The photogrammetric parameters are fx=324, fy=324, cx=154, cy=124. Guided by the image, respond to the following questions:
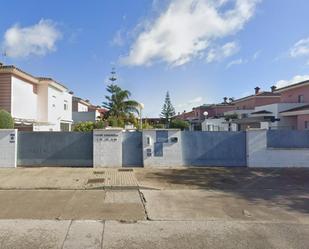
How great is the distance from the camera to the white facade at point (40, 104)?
21.6 meters

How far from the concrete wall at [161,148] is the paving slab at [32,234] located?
25.0ft

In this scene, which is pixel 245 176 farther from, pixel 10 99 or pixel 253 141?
pixel 10 99

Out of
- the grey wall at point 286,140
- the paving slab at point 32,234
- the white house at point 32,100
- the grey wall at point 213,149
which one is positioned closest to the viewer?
the paving slab at point 32,234

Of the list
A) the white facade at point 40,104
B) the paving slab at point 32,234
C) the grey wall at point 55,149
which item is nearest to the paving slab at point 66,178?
the grey wall at point 55,149

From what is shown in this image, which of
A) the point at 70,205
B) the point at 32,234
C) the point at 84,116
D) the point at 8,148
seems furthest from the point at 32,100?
the point at 32,234

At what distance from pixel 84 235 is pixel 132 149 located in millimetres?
8343

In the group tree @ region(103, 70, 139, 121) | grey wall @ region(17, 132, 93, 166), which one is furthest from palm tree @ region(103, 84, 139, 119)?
grey wall @ region(17, 132, 93, 166)

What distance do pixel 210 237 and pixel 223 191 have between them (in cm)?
411

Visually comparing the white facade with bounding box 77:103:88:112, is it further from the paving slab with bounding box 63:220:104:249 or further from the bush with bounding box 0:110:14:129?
the paving slab with bounding box 63:220:104:249

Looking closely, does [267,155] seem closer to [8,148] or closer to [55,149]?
[55,149]

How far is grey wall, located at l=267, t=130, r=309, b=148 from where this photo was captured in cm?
1458

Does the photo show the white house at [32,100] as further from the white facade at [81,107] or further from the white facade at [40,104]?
→ the white facade at [81,107]

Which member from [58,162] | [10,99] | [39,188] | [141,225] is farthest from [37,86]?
[141,225]

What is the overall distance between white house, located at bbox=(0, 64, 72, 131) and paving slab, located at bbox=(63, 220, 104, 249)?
16476mm
